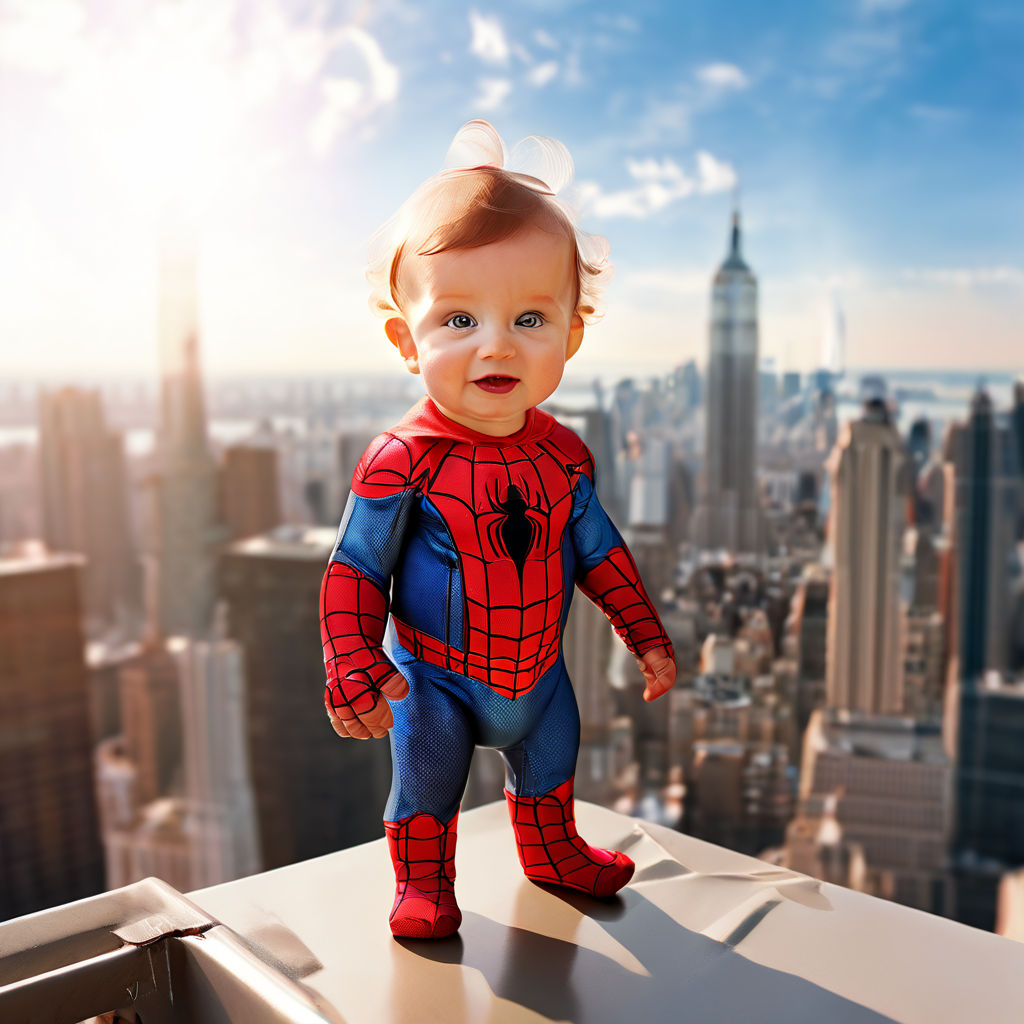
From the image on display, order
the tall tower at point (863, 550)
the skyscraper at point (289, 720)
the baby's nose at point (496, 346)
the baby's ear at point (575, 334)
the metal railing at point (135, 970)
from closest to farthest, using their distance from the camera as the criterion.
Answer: the metal railing at point (135, 970) → the baby's nose at point (496, 346) → the baby's ear at point (575, 334) → the tall tower at point (863, 550) → the skyscraper at point (289, 720)

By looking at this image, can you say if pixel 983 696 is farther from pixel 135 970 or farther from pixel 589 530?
pixel 135 970

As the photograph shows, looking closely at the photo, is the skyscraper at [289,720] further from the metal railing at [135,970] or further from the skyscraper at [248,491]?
the metal railing at [135,970]

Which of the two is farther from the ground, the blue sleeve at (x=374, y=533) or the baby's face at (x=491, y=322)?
the baby's face at (x=491, y=322)

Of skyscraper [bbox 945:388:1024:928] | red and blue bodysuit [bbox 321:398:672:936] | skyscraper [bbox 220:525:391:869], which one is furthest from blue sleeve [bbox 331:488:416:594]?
skyscraper [bbox 220:525:391:869]

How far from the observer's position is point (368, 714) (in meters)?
0.71

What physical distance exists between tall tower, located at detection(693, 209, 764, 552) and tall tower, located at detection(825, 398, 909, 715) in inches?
10.0

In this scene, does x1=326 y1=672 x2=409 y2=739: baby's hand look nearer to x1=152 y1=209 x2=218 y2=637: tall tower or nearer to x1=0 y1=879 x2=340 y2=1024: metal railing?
x1=0 y1=879 x2=340 y2=1024: metal railing

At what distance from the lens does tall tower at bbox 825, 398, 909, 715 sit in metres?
2.73

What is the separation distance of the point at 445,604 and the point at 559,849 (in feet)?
0.92

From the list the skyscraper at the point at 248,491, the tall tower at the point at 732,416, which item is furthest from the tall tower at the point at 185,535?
the tall tower at the point at 732,416

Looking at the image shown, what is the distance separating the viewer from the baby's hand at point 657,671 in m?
0.85

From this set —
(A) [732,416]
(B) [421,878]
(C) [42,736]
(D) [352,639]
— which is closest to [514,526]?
(D) [352,639]

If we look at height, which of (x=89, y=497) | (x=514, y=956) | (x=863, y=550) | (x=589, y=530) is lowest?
(x=514, y=956)

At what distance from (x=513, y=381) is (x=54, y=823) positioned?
447cm
